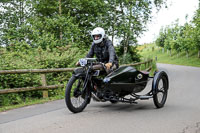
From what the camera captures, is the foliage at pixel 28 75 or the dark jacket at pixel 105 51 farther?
the foliage at pixel 28 75

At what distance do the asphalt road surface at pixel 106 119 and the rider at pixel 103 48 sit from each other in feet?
3.97

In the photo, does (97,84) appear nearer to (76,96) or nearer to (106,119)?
(76,96)

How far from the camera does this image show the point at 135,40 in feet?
75.7

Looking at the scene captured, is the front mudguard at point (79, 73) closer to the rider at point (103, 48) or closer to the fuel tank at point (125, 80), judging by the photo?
the fuel tank at point (125, 80)

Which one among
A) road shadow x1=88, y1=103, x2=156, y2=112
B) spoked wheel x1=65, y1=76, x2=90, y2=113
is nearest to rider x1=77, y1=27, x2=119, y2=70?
spoked wheel x1=65, y1=76, x2=90, y2=113

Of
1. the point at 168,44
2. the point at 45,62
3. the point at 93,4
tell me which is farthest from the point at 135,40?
the point at 168,44

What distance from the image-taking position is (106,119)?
5.32 metres

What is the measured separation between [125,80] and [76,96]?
1218 millimetres

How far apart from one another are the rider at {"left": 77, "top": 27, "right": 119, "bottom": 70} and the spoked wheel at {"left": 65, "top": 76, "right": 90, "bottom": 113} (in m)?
0.87

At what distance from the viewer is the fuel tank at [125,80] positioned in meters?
5.83

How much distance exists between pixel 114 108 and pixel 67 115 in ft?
4.40

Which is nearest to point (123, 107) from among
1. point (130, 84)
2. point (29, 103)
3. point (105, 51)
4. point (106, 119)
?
point (130, 84)

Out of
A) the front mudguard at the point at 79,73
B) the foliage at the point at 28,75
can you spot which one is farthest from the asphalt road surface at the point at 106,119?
the foliage at the point at 28,75

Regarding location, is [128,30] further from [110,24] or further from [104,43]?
[104,43]
